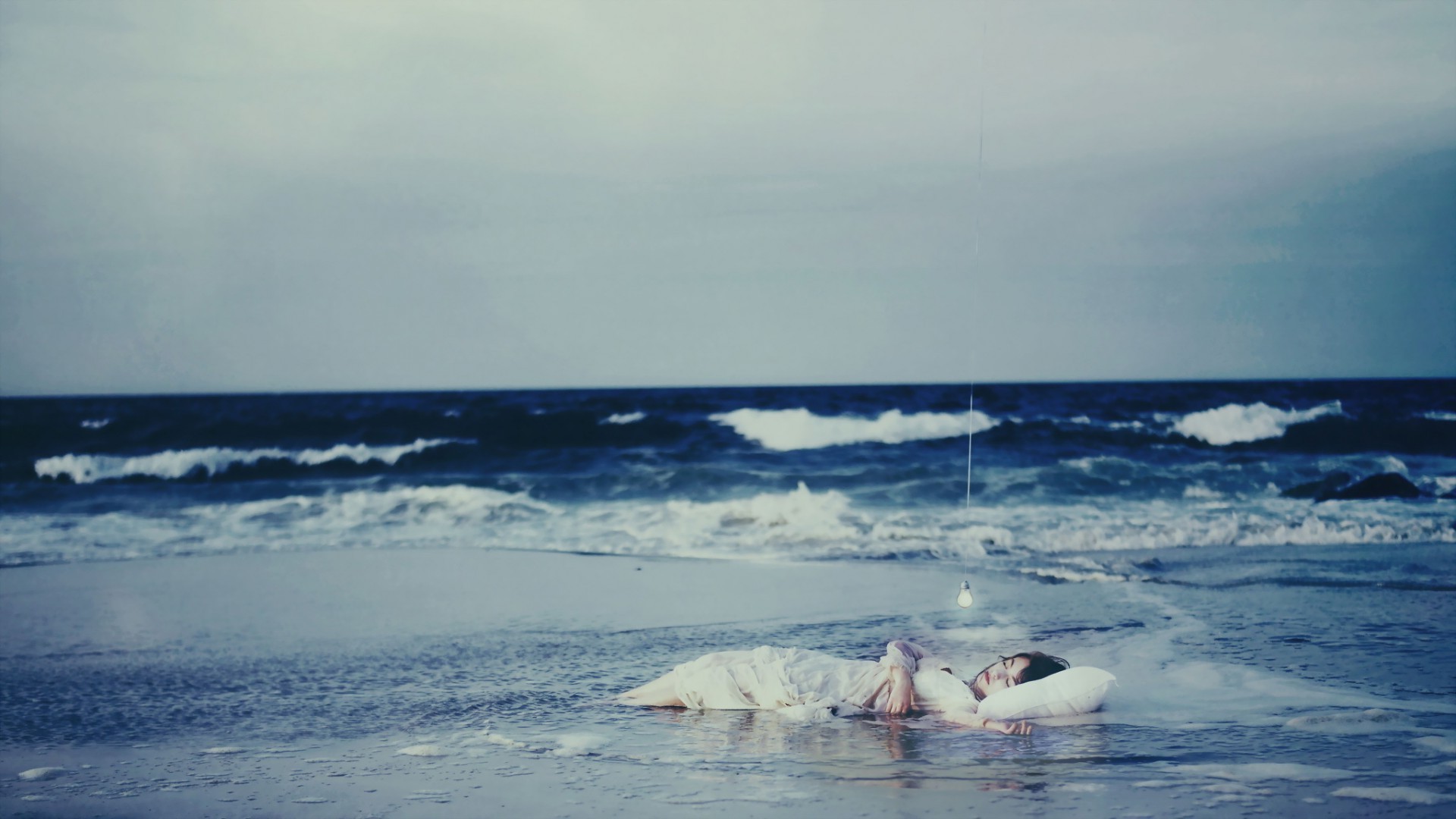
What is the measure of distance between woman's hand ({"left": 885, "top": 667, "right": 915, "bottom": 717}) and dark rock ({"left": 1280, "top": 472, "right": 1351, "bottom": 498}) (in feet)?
17.5

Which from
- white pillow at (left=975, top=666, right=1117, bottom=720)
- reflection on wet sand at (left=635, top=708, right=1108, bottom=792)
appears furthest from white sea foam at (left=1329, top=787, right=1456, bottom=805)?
white pillow at (left=975, top=666, right=1117, bottom=720)

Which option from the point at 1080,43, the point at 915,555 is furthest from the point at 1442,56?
the point at 915,555

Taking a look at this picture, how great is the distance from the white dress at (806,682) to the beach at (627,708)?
0.08 meters

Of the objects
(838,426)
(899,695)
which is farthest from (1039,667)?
(838,426)

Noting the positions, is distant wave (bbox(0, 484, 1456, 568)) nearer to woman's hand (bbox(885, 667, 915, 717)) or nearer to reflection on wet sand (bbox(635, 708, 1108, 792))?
woman's hand (bbox(885, 667, 915, 717))

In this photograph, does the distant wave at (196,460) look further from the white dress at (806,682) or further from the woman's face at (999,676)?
the woman's face at (999,676)

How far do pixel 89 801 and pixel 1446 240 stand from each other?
28.4 ft

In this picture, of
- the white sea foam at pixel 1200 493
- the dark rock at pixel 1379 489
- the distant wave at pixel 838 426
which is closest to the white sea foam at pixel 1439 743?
the white sea foam at pixel 1200 493

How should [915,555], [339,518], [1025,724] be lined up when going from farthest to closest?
[339,518]
[915,555]
[1025,724]

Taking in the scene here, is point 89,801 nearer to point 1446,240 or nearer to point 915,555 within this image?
point 915,555

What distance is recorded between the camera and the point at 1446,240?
7.54m

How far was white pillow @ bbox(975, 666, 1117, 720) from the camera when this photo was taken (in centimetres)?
332

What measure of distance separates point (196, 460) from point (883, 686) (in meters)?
7.56

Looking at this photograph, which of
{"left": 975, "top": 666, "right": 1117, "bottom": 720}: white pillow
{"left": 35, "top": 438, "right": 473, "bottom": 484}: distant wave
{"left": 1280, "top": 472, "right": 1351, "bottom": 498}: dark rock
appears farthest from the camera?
{"left": 35, "top": 438, "right": 473, "bottom": 484}: distant wave
